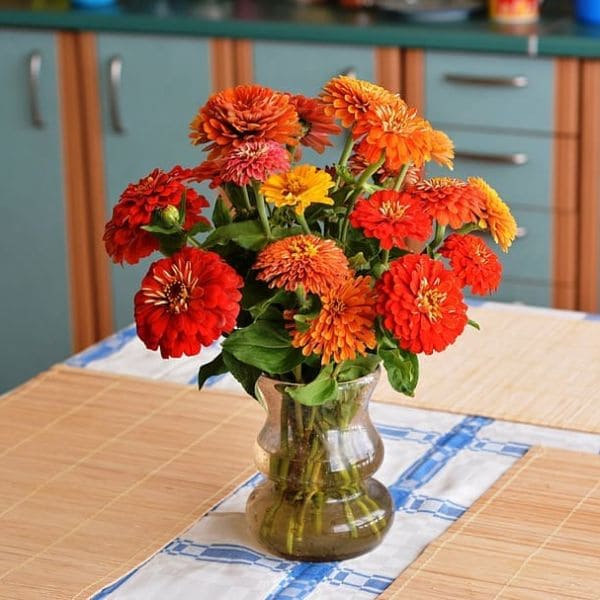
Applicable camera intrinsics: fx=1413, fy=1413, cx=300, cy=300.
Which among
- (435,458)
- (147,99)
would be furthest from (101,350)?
(147,99)

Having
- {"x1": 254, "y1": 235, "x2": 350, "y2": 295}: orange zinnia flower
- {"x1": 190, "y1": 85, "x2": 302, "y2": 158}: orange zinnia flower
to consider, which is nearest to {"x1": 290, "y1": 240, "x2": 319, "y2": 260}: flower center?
{"x1": 254, "y1": 235, "x2": 350, "y2": 295}: orange zinnia flower

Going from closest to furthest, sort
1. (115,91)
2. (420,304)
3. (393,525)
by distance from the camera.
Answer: (420,304)
(393,525)
(115,91)

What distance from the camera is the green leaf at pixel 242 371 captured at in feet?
4.11

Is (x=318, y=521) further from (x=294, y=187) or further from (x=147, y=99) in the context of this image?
(x=147, y=99)

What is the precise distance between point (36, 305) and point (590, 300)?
1424mm

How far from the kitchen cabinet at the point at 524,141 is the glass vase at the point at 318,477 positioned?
1.88 meters

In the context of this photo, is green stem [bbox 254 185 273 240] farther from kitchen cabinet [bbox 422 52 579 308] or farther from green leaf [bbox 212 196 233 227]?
kitchen cabinet [bbox 422 52 579 308]

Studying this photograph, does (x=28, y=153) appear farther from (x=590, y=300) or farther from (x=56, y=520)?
(x=56, y=520)

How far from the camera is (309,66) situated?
3.24 m

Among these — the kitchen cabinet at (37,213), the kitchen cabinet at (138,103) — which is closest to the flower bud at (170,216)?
the kitchen cabinet at (138,103)

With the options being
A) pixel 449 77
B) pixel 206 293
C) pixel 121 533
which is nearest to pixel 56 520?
pixel 121 533

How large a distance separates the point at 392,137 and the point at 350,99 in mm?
53

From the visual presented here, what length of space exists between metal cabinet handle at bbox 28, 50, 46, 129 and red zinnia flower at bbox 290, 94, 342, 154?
7.48ft

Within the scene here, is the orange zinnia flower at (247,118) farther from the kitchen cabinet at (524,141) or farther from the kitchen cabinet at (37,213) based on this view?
the kitchen cabinet at (37,213)
